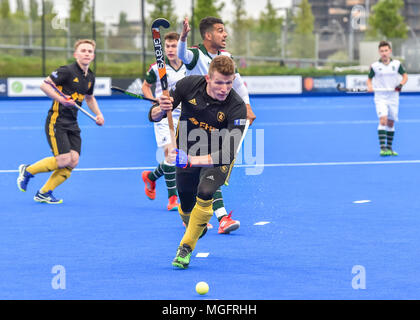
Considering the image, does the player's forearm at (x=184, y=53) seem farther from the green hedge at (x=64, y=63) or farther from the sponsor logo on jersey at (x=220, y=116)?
the green hedge at (x=64, y=63)

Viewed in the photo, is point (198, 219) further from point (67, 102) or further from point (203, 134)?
point (67, 102)

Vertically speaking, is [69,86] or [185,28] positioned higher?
[185,28]

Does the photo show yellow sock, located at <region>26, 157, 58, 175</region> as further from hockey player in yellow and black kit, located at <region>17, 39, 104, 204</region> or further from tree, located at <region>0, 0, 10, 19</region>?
tree, located at <region>0, 0, 10, 19</region>

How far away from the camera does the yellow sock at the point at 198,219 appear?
686 centimetres

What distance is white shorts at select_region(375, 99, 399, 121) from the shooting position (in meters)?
15.9

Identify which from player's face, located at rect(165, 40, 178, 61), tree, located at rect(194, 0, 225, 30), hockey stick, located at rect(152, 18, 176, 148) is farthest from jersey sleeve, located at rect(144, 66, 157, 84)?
Result: tree, located at rect(194, 0, 225, 30)

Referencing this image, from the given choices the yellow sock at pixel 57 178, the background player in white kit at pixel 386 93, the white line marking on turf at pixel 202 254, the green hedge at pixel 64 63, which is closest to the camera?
the white line marking on turf at pixel 202 254

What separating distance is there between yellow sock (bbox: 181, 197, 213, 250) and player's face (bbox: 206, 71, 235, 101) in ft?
2.90

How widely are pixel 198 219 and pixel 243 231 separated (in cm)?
174

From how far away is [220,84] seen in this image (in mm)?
6680

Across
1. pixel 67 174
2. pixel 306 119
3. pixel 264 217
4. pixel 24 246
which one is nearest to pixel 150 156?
pixel 67 174

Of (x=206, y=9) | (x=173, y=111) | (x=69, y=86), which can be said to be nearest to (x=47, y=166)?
(x=69, y=86)

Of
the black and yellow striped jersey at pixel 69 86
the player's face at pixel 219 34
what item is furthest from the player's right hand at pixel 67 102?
the player's face at pixel 219 34

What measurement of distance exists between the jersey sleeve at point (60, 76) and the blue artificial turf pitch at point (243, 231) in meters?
Answer: 1.54
